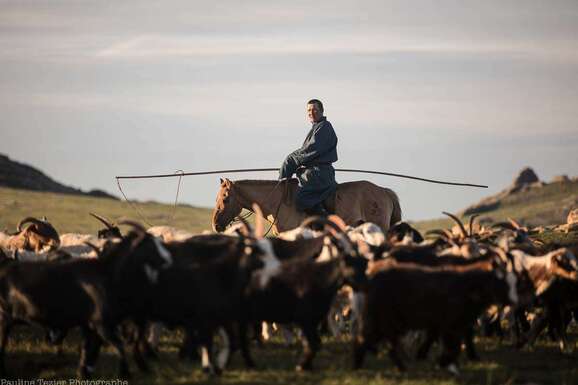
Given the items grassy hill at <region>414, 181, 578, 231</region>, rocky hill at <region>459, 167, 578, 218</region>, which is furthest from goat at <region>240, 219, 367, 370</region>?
A: rocky hill at <region>459, 167, 578, 218</region>

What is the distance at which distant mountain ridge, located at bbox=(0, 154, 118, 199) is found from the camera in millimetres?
91250

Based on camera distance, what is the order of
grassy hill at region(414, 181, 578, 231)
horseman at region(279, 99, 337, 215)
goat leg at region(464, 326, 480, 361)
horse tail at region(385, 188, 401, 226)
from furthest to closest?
1. grassy hill at region(414, 181, 578, 231)
2. horse tail at region(385, 188, 401, 226)
3. horseman at region(279, 99, 337, 215)
4. goat leg at region(464, 326, 480, 361)

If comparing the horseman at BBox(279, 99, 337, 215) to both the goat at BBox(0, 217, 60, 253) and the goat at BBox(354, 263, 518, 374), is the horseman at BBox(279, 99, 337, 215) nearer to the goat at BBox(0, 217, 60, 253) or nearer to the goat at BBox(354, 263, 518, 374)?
the goat at BBox(0, 217, 60, 253)

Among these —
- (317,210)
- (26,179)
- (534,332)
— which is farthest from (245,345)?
(26,179)

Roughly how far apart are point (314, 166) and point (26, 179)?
2900 inches

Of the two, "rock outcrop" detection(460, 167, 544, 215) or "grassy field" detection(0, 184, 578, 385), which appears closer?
"grassy field" detection(0, 184, 578, 385)

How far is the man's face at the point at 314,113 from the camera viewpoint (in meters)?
23.1

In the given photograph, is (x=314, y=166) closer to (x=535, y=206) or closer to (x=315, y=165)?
(x=315, y=165)

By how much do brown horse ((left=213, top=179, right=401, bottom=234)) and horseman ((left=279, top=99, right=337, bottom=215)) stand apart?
0.24 meters

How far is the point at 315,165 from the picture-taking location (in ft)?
75.0

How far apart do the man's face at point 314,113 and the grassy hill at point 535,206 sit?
51350 mm

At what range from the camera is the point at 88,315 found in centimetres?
1377

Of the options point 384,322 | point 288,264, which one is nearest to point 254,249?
point 288,264

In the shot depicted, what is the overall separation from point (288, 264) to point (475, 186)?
36.7 ft
